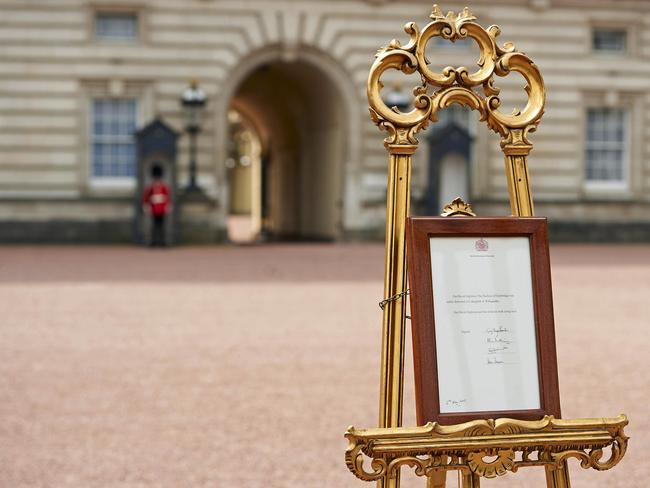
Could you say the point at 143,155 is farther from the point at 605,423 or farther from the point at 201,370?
the point at 605,423

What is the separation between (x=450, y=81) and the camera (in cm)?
332

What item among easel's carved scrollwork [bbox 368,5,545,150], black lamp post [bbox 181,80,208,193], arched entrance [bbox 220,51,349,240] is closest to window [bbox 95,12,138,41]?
black lamp post [bbox 181,80,208,193]

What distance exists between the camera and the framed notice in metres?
3.08

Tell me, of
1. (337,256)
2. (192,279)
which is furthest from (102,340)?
(337,256)

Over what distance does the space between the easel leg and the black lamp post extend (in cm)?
1944

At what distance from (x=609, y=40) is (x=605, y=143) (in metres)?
2.21

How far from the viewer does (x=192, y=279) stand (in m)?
14.3

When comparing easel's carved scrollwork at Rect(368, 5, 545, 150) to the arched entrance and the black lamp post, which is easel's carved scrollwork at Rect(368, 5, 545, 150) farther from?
the arched entrance

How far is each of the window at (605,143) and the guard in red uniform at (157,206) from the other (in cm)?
925

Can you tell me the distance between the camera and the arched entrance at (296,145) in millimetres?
23953

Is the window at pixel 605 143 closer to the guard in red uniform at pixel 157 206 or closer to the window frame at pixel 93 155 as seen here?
the guard in red uniform at pixel 157 206

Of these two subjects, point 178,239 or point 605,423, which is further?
point 178,239

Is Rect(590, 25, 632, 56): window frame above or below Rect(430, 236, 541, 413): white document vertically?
above

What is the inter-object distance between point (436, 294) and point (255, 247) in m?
19.1
